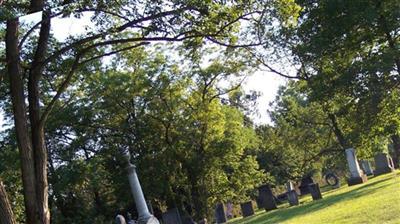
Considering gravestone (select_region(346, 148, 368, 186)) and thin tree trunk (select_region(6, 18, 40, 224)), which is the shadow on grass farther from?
thin tree trunk (select_region(6, 18, 40, 224))

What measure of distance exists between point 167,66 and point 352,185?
33.7 ft

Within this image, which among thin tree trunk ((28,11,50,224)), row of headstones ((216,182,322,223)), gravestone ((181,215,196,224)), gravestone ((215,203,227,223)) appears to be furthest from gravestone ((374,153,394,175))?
thin tree trunk ((28,11,50,224))

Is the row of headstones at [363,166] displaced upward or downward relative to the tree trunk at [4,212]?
downward

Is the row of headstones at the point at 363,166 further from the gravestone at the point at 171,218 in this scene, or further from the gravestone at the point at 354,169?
the gravestone at the point at 171,218

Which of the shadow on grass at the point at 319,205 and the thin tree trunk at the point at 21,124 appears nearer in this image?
the thin tree trunk at the point at 21,124

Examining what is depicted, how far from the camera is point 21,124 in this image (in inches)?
329

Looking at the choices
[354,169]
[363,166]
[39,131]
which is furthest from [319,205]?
[363,166]

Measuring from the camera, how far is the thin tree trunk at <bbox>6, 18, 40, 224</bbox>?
8.20 meters

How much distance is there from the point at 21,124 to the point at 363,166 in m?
28.0

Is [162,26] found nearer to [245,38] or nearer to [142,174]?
[245,38]

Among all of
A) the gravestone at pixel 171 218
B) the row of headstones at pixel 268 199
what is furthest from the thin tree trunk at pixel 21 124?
the gravestone at pixel 171 218

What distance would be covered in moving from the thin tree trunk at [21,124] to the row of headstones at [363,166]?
1731 cm

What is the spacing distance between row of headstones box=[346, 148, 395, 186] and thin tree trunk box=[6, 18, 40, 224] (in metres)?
17.3

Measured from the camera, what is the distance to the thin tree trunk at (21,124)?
26.9 feet
